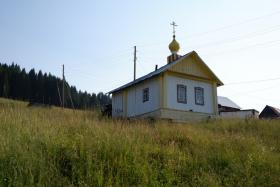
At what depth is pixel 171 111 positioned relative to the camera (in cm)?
2122

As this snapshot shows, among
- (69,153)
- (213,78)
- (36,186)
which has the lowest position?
(36,186)

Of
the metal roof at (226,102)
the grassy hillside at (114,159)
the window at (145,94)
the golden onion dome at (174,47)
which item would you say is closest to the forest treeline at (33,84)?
the metal roof at (226,102)

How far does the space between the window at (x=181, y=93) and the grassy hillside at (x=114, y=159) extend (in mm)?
13272

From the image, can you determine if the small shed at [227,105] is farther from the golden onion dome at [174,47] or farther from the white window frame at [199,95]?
the white window frame at [199,95]

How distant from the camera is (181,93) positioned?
73.0ft

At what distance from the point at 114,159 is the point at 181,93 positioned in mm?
16428

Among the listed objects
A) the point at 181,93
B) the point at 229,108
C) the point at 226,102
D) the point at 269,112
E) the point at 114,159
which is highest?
the point at 226,102

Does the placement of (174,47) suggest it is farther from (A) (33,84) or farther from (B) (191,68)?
(A) (33,84)

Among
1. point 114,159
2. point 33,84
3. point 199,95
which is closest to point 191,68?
point 199,95

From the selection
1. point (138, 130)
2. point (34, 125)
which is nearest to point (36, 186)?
point (34, 125)

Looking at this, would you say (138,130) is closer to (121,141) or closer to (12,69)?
(121,141)

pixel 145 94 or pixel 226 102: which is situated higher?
pixel 226 102

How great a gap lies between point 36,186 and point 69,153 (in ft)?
3.93

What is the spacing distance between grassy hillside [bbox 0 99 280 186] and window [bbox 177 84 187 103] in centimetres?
1327
